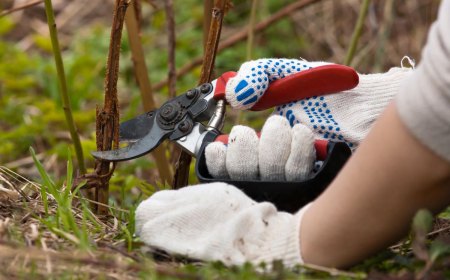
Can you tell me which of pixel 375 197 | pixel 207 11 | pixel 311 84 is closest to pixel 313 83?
pixel 311 84

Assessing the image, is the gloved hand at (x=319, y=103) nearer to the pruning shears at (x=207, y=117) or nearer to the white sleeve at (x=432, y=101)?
the pruning shears at (x=207, y=117)

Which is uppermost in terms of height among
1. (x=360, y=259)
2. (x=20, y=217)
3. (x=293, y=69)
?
(x=293, y=69)

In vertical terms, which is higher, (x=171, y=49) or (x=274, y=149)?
(x=171, y=49)

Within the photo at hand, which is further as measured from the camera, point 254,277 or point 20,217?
Result: point 20,217

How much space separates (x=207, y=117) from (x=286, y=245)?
0.47 meters

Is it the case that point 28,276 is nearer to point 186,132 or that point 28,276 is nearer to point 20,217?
point 20,217

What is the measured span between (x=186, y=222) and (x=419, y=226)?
435mm

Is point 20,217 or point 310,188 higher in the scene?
point 20,217

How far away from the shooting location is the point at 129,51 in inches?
187

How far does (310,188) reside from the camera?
1.60 meters

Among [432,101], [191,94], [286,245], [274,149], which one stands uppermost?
[191,94]

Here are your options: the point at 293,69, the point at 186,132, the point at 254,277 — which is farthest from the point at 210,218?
the point at 293,69

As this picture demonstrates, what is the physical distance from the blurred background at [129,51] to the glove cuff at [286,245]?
1478 millimetres

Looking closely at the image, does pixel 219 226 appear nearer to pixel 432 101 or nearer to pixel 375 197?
pixel 375 197
